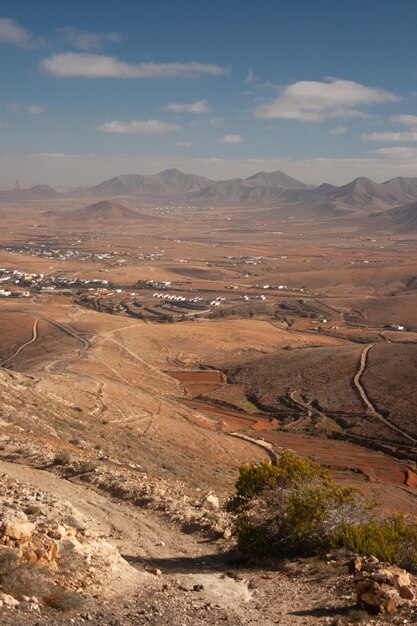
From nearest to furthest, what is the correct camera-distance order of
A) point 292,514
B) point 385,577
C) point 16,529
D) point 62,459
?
point 385,577
point 16,529
point 292,514
point 62,459

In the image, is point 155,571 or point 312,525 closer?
point 155,571

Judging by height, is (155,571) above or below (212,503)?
above

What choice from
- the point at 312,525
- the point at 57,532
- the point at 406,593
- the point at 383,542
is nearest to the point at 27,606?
Answer: the point at 57,532

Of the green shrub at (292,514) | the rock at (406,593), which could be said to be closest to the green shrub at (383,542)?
the green shrub at (292,514)

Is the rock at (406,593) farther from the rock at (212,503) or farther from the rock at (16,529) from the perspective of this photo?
the rock at (212,503)

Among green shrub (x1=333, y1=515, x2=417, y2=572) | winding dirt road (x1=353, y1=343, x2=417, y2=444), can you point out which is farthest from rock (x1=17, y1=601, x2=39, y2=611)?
winding dirt road (x1=353, y1=343, x2=417, y2=444)

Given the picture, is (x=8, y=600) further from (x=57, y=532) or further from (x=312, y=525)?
(x=312, y=525)

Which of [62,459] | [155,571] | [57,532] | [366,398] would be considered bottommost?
[366,398]

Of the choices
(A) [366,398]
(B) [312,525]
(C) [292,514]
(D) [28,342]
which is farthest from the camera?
(D) [28,342]

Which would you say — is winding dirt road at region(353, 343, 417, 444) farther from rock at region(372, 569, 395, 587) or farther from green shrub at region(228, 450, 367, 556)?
rock at region(372, 569, 395, 587)
